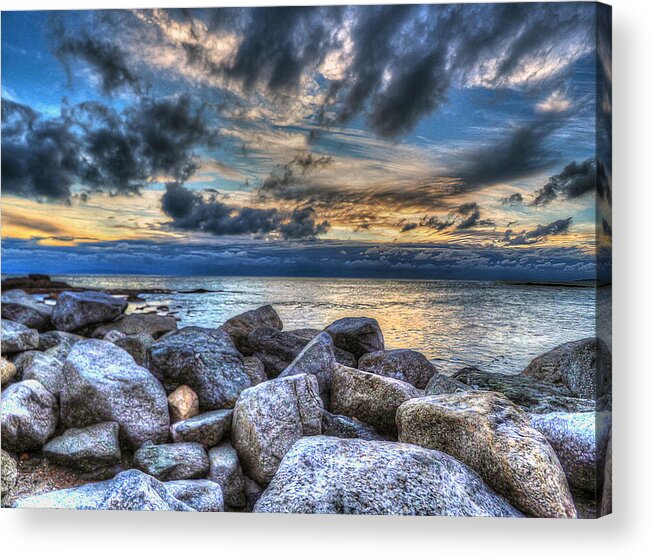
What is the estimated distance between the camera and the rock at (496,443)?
4773 millimetres

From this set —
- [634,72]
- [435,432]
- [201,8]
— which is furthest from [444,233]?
[201,8]

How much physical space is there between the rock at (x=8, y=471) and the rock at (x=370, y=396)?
327cm

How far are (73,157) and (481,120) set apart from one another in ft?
14.0

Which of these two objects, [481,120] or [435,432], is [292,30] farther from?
[435,432]

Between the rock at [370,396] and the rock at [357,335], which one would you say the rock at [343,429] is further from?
the rock at [357,335]

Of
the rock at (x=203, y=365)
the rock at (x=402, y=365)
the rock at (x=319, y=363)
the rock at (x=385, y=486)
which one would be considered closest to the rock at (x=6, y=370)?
the rock at (x=203, y=365)

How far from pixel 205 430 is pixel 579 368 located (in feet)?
12.2

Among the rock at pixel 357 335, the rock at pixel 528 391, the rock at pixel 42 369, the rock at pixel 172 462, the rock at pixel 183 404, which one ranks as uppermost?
the rock at pixel 357 335

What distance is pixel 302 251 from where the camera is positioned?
5.73 m

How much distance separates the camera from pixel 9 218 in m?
5.81

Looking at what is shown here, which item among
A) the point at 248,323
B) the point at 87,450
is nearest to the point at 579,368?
the point at 248,323

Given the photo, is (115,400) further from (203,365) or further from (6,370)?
(6,370)

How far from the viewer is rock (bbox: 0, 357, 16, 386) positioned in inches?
225

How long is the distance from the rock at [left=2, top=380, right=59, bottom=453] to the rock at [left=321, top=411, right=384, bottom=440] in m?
2.79
